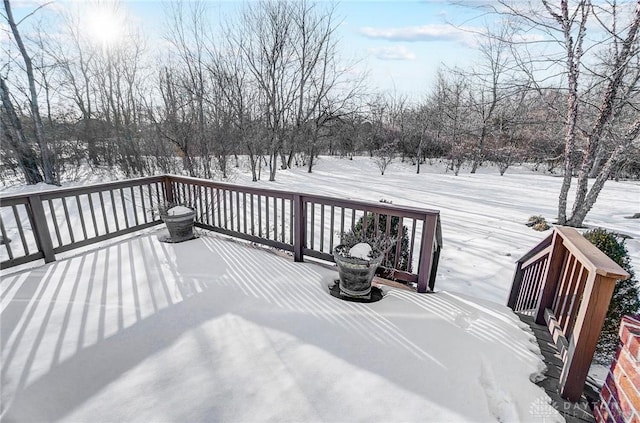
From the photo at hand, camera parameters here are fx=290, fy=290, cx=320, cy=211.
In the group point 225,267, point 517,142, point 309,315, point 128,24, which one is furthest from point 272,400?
point 517,142

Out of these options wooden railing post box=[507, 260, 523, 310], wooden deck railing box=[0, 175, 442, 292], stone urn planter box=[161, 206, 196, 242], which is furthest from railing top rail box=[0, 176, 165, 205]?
wooden railing post box=[507, 260, 523, 310]

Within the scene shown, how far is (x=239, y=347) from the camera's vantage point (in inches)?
77.0

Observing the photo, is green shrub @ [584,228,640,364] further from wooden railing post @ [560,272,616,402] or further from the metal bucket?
the metal bucket

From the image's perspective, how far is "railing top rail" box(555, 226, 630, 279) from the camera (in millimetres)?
1459

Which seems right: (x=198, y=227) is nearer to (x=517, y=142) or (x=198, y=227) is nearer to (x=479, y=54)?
(x=479, y=54)

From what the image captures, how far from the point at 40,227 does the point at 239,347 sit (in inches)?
107

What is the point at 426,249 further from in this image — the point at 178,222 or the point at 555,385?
the point at 178,222

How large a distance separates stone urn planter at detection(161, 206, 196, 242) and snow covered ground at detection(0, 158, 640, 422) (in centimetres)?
33

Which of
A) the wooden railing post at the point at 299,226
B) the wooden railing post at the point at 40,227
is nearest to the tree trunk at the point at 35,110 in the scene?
the wooden railing post at the point at 40,227

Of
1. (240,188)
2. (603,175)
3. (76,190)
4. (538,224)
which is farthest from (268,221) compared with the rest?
(603,175)

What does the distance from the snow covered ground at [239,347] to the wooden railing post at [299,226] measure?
0.57 feet

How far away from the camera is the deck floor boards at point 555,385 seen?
1.56m

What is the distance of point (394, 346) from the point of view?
201 cm

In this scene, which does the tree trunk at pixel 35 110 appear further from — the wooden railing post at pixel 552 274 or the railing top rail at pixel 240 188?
the wooden railing post at pixel 552 274
